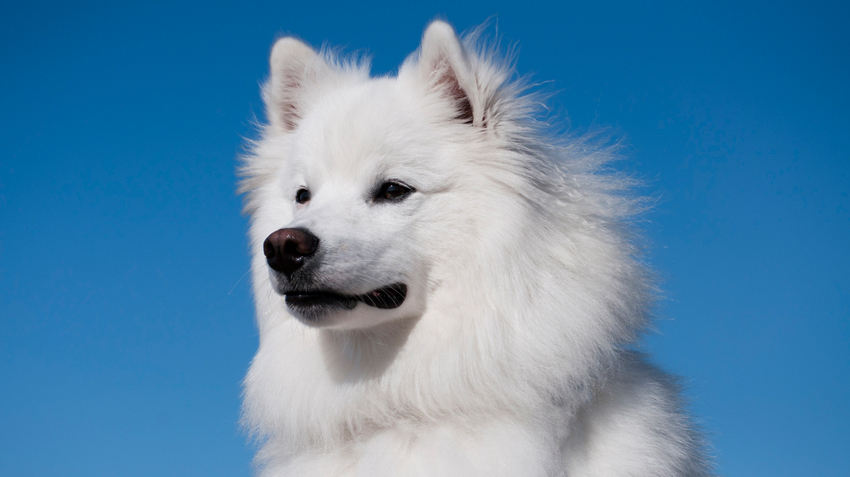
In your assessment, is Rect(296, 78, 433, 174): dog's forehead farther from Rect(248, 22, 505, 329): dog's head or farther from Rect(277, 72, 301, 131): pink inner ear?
Rect(277, 72, 301, 131): pink inner ear

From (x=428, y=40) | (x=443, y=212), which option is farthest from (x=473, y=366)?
(x=428, y=40)

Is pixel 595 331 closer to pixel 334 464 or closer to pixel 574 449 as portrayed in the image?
pixel 574 449

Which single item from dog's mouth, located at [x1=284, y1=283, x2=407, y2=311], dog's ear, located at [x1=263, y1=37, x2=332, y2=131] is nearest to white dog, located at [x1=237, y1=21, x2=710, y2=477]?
dog's mouth, located at [x1=284, y1=283, x2=407, y2=311]

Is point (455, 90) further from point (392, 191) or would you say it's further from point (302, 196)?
point (302, 196)

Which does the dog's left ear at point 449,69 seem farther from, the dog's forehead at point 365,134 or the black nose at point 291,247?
the black nose at point 291,247

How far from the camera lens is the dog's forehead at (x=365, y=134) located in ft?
13.1

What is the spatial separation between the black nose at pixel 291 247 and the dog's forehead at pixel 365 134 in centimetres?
67

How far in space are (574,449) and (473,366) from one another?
73 cm

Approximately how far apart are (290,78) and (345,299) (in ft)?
7.31

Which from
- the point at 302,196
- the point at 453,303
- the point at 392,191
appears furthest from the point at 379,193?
the point at 453,303

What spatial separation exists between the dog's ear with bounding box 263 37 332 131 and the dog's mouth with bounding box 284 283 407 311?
6.37 ft

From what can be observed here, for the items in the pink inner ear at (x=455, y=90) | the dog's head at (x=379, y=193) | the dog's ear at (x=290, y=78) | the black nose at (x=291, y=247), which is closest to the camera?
the black nose at (x=291, y=247)

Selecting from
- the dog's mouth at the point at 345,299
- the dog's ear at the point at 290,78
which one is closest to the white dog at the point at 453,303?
the dog's mouth at the point at 345,299

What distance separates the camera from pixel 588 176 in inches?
174
